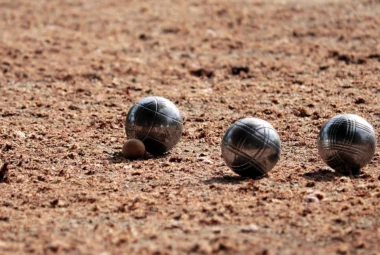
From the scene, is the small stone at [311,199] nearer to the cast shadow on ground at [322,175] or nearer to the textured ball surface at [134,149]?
the cast shadow on ground at [322,175]

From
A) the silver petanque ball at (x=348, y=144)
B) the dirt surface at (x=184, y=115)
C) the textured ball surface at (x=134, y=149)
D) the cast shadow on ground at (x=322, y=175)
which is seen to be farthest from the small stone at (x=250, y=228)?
the textured ball surface at (x=134, y=149)

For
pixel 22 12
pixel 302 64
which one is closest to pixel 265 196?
pixel 302 64

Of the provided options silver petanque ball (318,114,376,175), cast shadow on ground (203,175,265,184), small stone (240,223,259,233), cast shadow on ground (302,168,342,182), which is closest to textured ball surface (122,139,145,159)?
cast shadow on ground (203,175,265,184)

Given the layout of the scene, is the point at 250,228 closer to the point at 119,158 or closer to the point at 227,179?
the point at 227,179

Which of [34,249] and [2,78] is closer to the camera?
[34,249]

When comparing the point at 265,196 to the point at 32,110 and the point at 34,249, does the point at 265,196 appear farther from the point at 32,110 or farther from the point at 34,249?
the point at 32,110

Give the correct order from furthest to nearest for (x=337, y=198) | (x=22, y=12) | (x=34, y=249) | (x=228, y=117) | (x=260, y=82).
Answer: (x=22, y=12) < (x=260, y=82) < (x=228, y=117) < (x=337, y=198) < (x=34, y=249)

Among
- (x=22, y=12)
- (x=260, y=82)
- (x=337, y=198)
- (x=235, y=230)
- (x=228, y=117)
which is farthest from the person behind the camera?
(x=22, y=12)
